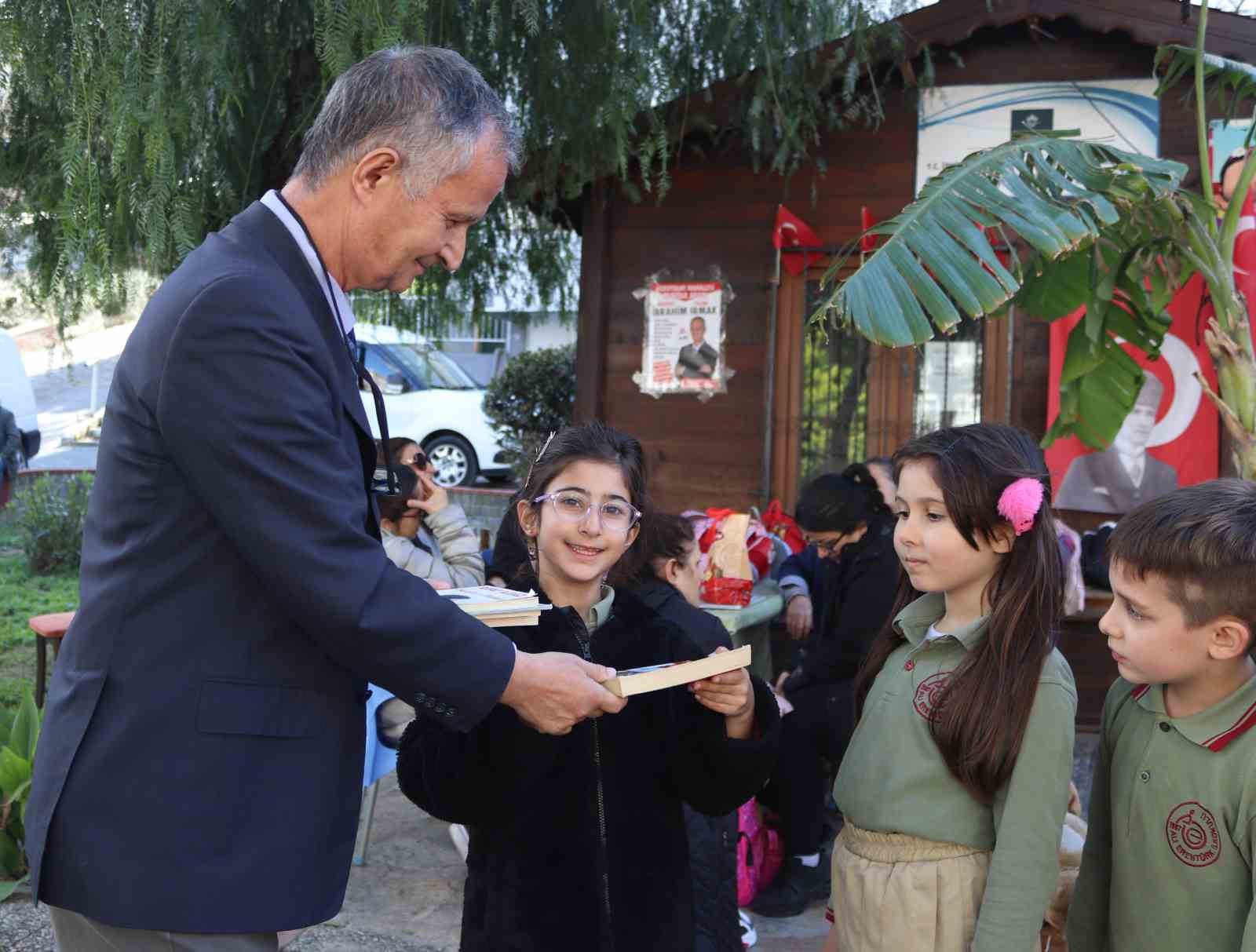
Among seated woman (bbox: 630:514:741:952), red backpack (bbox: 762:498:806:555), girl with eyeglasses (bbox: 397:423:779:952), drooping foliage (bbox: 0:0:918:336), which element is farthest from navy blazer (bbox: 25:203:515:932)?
red backpack (bbox: 762:498:806:555)

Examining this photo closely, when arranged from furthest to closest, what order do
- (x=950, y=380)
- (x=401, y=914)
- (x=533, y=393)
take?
(x=533, y=393), (x=950, y=380), (x=401, y=914)

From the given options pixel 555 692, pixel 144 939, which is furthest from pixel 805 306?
pixel 144 939

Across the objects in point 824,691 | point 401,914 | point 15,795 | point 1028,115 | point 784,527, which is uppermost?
point 1028,115

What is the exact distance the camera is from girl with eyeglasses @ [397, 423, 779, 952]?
2250 millimetres

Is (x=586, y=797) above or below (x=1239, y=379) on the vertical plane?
below

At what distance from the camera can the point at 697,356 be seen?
7.74m

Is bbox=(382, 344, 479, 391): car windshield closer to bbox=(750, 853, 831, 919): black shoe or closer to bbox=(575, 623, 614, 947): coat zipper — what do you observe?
bbox=(750, 853, 831, 919): black shoe

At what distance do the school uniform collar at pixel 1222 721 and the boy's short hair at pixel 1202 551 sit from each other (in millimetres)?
100

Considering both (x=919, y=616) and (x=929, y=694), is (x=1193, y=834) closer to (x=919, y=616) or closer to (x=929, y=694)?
(x=929, y=694)

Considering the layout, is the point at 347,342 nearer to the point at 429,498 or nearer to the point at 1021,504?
the point at 1021,504

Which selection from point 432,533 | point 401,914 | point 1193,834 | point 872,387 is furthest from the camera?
point 872,387

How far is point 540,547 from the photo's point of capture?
2543 mm

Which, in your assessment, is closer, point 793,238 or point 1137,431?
point 1137,431

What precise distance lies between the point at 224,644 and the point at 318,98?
4217 millimetres
